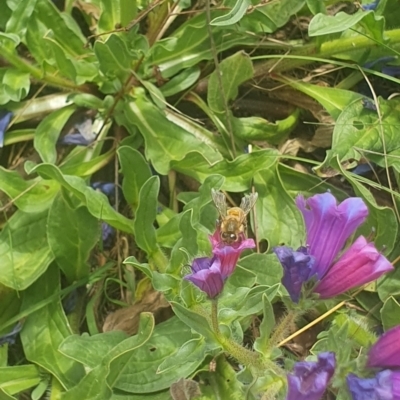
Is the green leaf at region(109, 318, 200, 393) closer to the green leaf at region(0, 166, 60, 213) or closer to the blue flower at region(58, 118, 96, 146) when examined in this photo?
the green leaf at region(0, 166, 60, 213)

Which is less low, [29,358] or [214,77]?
[214,77]

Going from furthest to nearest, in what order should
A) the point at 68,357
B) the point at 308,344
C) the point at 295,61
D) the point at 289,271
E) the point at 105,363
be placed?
the point at 295,61 < the point at 308,344 < the point at 68,357 < the point at 105,363 < the point at 289,271

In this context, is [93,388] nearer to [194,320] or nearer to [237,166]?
[194,320]

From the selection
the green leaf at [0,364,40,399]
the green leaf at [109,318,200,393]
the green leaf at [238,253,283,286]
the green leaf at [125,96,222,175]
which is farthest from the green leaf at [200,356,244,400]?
the green leaf at [125,96,222,175]

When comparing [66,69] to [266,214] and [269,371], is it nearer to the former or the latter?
[266,214]

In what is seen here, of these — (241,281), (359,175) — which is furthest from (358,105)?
(241,281)

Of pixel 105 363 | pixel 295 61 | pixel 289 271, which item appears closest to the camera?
pixel 289 271

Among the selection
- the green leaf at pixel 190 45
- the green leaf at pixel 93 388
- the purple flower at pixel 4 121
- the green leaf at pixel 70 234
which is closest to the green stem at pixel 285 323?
the green leaf at pixel 93 388

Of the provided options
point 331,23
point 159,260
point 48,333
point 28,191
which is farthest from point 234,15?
point 48,333
